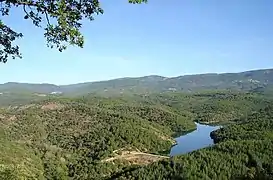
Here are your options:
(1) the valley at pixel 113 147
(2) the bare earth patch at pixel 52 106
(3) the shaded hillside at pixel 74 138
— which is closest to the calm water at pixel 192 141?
(1) the valley at pixel 113 147

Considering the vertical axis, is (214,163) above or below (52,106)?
below

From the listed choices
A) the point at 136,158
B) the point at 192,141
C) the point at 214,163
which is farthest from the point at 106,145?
the point at 214,163

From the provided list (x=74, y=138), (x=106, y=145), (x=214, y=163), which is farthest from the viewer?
(x=74, y=138)

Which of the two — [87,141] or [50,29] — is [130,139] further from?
[50,29]

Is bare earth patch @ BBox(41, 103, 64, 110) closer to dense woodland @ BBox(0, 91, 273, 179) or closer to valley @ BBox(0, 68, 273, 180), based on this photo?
dense woodland @ BBox(0, 91, 273, 179)

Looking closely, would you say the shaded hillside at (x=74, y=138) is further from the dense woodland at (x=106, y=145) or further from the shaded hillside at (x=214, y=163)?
the shaded hillside at (x=214, y=163)

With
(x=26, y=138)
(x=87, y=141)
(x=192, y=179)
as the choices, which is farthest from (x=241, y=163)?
(x=26, y=138)

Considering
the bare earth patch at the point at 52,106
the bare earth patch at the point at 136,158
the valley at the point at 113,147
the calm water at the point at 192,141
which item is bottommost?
the calm water at the point at 192,141

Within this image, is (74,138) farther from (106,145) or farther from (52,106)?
(52,106)
